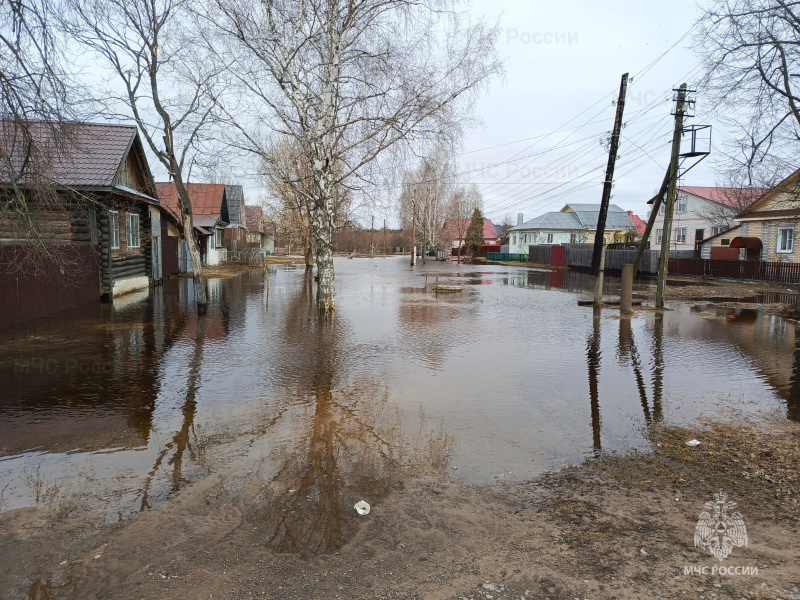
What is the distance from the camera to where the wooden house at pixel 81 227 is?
798cm

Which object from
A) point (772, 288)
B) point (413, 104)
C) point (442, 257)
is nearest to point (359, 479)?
point (413, 104)

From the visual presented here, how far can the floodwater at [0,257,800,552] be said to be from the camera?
5.10 meters

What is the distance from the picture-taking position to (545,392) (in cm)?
812

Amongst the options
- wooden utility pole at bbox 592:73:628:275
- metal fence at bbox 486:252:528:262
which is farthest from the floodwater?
metal fence at bbox 486:252:528:262

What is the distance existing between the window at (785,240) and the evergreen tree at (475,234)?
41.9m

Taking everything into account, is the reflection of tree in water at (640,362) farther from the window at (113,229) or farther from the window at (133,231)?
the window at (133,231)

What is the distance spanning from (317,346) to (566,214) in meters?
62.7

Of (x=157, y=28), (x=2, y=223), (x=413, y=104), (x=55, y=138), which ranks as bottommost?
(x=2, y=223)

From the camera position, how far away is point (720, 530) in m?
4.07

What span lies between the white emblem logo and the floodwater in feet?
4.57

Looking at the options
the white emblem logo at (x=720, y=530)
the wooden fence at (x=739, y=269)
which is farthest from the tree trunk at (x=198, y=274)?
the wooden fence at (x=739, y=269)

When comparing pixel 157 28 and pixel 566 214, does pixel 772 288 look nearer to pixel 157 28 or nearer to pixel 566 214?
pixel 157 28

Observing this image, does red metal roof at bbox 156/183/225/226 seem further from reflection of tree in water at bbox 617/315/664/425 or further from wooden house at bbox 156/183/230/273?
reflection of tree in water at bbox 617/315/664/425

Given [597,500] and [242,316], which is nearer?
[597,500]
